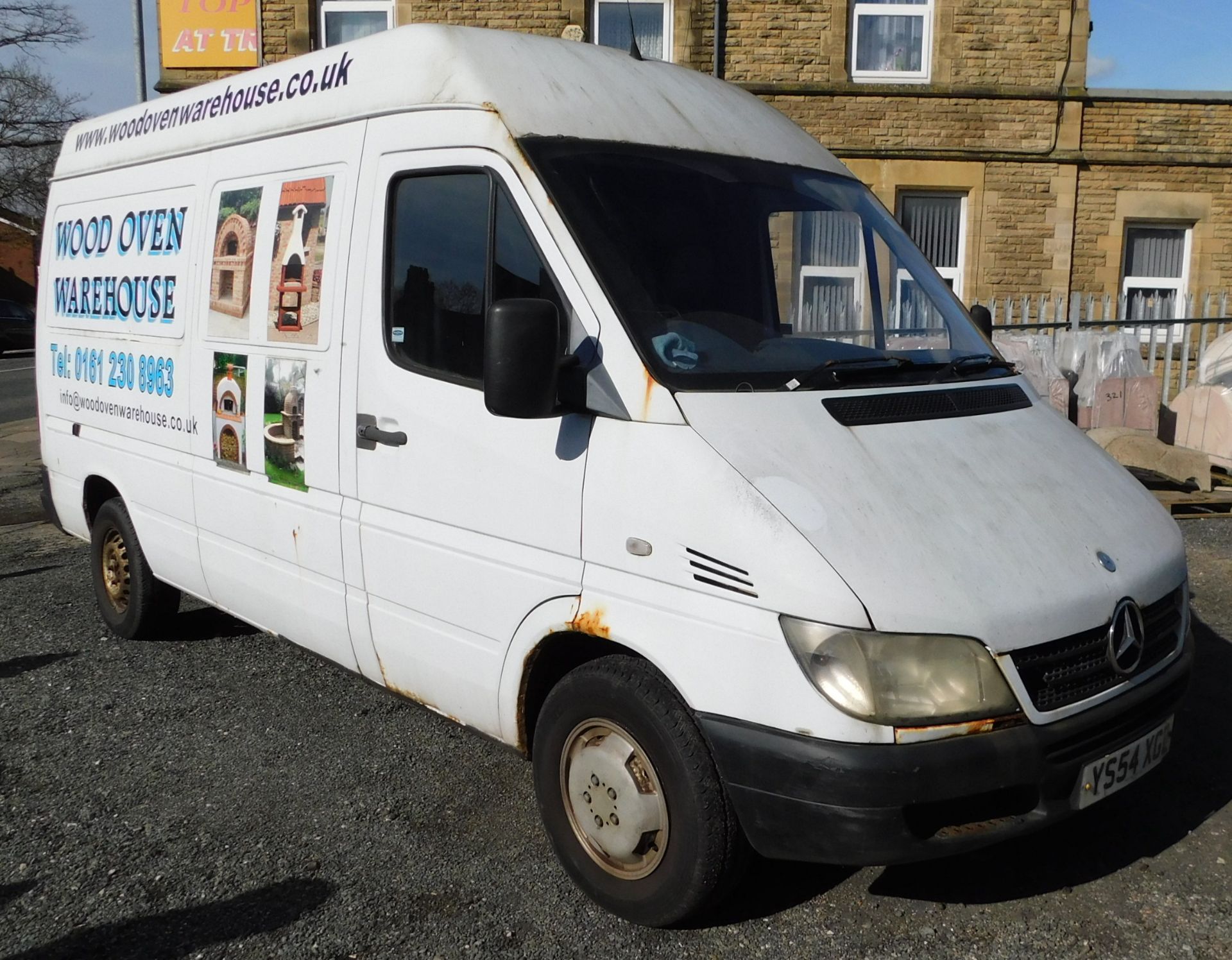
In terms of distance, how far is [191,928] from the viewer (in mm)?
3371

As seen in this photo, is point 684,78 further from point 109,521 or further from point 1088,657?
point 109,521

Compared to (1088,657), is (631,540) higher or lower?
higher

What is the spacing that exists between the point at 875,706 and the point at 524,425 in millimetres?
1314

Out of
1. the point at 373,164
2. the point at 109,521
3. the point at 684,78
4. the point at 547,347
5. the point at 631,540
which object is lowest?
the point at 109,521

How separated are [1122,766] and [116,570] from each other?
505 cm

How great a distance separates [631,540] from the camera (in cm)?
312

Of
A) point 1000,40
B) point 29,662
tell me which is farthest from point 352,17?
point 29,662

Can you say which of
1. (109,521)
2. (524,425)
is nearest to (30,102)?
(109,521)

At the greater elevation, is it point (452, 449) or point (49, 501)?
point (452, 449)

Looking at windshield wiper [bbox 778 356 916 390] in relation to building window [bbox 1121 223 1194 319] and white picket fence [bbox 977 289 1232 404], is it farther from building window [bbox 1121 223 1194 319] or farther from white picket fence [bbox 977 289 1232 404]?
building window [bbox 1121 223 1194 319]

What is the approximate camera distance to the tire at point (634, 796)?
302 cm

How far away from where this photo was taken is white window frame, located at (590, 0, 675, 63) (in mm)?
16406

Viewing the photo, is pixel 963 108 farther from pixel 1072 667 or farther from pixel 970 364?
pixel 1072 667

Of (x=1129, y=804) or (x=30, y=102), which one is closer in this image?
(x=1129, y=804)
